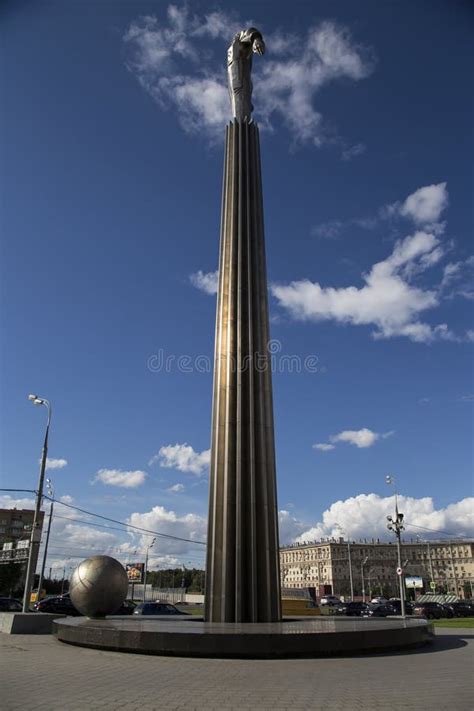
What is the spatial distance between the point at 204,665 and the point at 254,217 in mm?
16159

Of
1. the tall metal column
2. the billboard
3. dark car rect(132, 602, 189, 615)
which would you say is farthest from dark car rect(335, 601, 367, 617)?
the billboard

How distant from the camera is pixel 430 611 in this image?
36906 millimetres

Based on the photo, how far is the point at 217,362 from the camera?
19.2 meters

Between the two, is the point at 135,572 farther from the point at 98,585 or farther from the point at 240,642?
the point at 240,642

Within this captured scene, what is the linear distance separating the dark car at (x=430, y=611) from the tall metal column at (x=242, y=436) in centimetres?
2560

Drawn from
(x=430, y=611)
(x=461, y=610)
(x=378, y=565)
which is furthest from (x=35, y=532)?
(x=378, y=565)

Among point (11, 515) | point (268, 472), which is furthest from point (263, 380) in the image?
point (11, 515)

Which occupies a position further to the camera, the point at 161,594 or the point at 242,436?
the point at 161,594

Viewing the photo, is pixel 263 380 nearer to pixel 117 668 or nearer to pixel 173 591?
pixel 117 668

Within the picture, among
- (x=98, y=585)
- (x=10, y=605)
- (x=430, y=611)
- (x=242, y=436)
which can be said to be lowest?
(x=430, y=611)

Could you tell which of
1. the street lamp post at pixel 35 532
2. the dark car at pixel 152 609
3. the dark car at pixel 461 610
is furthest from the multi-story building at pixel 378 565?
the street lamp post at pixel 35 532

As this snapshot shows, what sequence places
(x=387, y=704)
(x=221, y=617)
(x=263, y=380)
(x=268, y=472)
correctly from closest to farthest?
(x=387, y=704) < (x=221, y=617) < (x=268, y=472) < (x=263, y=380)

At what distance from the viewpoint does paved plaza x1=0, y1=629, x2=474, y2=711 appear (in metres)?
6.90

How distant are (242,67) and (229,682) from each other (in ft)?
87.3
